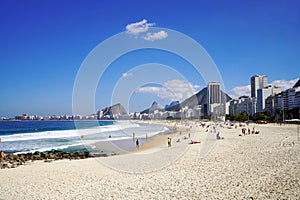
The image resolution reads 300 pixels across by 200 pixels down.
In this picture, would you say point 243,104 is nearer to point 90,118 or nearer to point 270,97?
point 270,97

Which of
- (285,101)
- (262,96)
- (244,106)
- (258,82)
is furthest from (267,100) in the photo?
(258,82)

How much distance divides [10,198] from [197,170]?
20.9ft

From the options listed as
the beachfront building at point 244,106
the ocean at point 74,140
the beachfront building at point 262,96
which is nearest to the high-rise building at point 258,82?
the beachfront building at point 244,106

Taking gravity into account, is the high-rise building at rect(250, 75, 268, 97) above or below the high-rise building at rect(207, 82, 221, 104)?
above

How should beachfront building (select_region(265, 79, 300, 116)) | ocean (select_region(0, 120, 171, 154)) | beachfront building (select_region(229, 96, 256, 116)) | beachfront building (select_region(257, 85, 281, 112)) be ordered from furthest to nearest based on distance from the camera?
beachfront building (select_region(229, 96, 256, 116)) < beachfront building (select_region(257, 85, 281, 112)) < beachfront building (select_region(265, 79, 300, 116)) < ocean (select_region(0, 120, 171, 154))

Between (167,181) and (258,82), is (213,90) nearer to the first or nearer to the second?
(167,181)

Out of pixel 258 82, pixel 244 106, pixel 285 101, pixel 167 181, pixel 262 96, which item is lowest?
pixel 167 181

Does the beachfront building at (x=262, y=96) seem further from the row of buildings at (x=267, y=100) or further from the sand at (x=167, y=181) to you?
the sand at (x=167, y=181)

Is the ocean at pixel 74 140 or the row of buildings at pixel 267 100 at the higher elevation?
the row of buildings at pixel 267 100

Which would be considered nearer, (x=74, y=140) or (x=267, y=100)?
(x=74, y=140)

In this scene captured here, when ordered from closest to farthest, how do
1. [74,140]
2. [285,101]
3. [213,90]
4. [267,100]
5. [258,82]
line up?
[74,140]
[213,90]
[285,101]
[267,100]
[258,82]

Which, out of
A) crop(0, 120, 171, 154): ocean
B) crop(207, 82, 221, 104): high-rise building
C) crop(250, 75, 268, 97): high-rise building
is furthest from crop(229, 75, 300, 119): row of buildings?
crop(0, 120, 171, 154): ocean

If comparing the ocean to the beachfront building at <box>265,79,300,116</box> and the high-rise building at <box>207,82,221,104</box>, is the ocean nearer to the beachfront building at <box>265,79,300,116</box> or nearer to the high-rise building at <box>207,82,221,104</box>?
the high-rise building at <box>207,82,221,104</box>

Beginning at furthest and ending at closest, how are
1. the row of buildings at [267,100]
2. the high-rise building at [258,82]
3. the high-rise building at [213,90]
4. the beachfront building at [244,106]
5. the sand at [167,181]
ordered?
1. the high-rise building at [258,82]
2. the beachfront building at [244,106]
3. the row of buildings at [267,100]
4. the high-rise building at [213,90]
5. the sand at [167,181]
